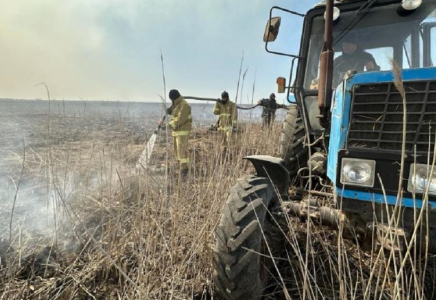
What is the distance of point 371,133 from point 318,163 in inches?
34.7

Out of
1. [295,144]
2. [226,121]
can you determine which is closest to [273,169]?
[295,144]

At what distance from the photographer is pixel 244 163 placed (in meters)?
3.58

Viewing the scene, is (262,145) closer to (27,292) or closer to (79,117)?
(79,117)

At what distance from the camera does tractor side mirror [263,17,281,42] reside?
2561 mm

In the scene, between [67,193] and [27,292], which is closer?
[27,292]

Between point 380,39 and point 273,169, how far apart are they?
164 cm

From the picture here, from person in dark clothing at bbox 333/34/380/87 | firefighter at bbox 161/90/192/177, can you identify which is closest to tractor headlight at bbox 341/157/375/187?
person in dark clothing at bbox 333/34/380/87

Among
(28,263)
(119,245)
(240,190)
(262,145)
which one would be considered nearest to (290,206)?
(240,190)

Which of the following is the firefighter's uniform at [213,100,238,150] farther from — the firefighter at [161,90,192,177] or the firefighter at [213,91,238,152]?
the firefighter at [161,90,192,177]

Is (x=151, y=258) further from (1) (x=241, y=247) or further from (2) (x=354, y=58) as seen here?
(2) (x=354, y=58)

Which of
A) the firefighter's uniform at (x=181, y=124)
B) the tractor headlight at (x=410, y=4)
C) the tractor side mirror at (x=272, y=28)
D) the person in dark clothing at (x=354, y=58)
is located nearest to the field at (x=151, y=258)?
the tractor side mirror at (x=272, y=28)

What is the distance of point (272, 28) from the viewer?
8.45 feet

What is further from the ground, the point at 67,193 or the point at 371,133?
the point at 371,133

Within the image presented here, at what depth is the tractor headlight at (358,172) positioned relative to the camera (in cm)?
157
